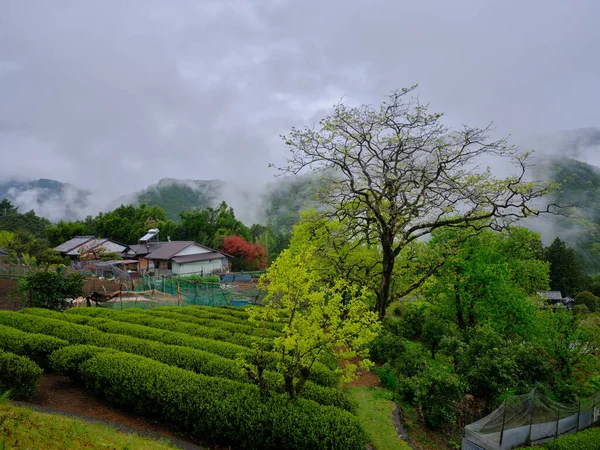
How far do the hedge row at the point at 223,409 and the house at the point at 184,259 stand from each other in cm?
3742

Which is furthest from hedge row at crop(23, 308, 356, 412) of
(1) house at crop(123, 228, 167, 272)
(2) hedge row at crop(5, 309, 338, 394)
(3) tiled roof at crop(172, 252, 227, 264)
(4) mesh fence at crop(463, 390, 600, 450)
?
(1) house at crop(123, 228, 167, 272)

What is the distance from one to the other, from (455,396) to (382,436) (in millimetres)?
2404

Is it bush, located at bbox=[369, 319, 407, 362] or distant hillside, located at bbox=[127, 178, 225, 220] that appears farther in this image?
distant hillside, located at bbox=[127, 178, 225, 220]

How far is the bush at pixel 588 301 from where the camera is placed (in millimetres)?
37812

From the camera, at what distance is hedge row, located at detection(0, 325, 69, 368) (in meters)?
9.54

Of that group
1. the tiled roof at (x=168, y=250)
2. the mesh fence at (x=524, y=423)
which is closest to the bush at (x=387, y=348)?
the mesh fence at (x=524, y=423)

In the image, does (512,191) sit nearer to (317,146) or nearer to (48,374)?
(317,146)

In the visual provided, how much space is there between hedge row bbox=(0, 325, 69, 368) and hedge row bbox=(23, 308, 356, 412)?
107cm

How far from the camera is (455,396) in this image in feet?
30.0

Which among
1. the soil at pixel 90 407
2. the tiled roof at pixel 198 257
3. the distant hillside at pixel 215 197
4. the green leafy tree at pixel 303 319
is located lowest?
the soil at pixel 90 407

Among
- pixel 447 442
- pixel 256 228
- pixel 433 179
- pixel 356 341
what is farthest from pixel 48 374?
pixel 256 228

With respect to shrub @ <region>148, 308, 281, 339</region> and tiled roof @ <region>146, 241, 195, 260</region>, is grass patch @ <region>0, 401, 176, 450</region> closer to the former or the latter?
shrub @ <region>148, 308, 281, 339</region>

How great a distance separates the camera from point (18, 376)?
7.90 metres

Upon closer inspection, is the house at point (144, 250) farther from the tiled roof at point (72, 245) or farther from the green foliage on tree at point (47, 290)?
the green foliage on tree at point (47, 290)
